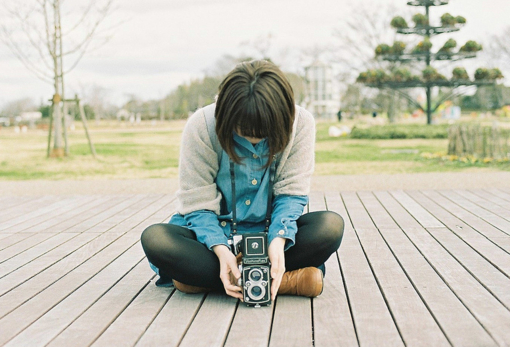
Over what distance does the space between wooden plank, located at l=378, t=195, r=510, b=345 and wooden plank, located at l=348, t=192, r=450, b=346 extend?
181mm

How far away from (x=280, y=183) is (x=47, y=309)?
1.13 m

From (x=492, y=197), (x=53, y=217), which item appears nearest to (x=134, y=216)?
(x=53, y=217)

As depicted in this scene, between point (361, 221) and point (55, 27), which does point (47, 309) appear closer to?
point (361, 221)

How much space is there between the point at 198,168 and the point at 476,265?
4.96 ft

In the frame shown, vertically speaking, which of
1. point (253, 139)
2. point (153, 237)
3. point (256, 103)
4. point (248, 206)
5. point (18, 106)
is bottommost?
point (153, 237)

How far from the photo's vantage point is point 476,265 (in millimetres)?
2984

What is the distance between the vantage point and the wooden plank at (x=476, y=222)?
3523mm

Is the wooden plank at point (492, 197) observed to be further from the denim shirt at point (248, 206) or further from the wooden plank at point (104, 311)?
the wooden plank at point (104, 311)

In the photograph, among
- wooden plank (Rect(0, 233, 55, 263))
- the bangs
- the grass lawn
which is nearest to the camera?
the bangs

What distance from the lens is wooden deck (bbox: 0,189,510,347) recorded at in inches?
82.2

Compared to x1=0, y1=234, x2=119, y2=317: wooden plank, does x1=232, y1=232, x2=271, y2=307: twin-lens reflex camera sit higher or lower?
higher

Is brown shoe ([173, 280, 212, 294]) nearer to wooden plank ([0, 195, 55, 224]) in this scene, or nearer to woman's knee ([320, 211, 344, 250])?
woman's knee ([320, 211, 344, 250])

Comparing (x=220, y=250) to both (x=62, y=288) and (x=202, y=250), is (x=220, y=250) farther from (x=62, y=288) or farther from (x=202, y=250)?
(x=62, y=288)

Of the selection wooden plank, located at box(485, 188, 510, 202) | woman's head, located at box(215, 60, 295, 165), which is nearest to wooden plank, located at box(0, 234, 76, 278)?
woman's head, located at box(215, 60, 295, 165)
